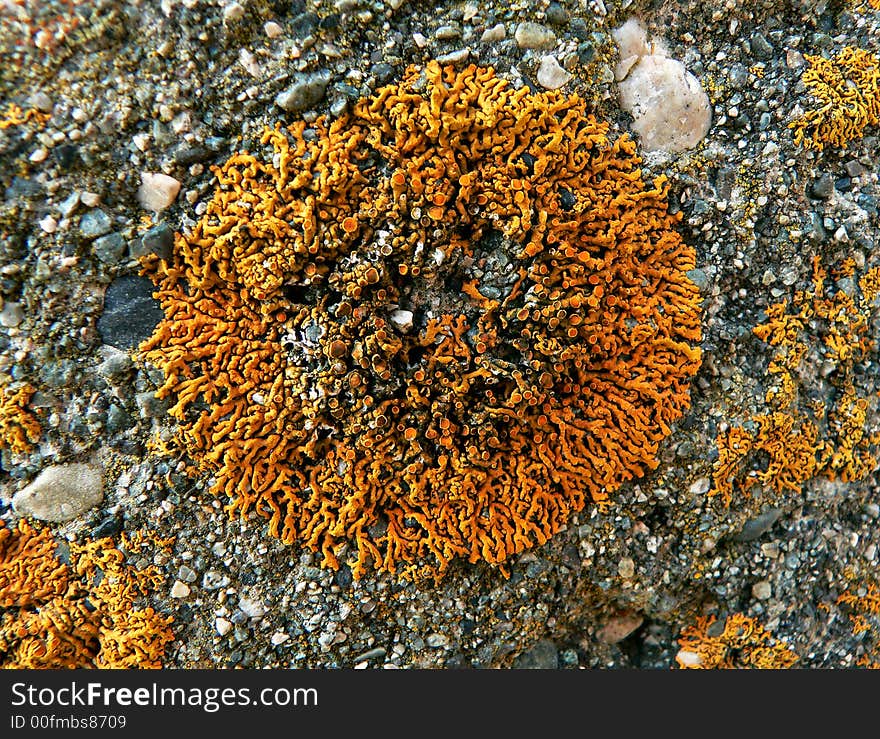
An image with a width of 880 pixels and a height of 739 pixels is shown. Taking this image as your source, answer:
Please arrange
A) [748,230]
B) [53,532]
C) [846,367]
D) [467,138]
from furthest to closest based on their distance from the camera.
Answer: [846,367]
[748,230]
[53,532]
[467,138]

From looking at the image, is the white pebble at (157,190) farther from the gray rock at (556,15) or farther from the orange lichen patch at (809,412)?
the orange lichen patch at (809,412)

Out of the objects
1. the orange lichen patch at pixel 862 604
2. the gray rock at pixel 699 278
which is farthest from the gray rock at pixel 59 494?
the orange lichen patch at pixel 862 604

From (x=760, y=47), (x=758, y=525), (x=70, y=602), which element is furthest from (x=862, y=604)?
(x=70, y=602)

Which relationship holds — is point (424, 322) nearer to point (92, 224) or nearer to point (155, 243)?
point (155, 243)

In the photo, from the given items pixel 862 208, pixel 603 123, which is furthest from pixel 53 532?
pixel 862 208

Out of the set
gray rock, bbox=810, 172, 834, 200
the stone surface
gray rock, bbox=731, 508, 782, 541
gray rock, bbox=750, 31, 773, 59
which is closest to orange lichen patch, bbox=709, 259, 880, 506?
gray rock, bbox=731, 508, 782, 541

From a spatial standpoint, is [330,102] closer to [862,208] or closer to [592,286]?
[592,286]
